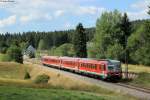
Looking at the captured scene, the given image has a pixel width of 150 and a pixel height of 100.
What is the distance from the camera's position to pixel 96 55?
118m

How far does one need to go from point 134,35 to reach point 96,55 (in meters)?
13.9

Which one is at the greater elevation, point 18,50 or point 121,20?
point 121,20

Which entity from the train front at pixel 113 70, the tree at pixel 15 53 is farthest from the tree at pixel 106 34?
the train front at pixel 113 70

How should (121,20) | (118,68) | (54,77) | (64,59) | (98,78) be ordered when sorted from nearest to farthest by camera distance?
(118,68)
(98,78)
(54,77)
(64,59)
(121,20)

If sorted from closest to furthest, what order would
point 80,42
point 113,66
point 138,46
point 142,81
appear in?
point 142,81
point 113,66
point 80,42
point 138,46

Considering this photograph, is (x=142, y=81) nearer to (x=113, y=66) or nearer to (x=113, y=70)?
(x=113, y=70)

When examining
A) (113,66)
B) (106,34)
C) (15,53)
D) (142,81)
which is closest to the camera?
(142,81)

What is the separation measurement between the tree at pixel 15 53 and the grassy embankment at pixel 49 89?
30155 mm

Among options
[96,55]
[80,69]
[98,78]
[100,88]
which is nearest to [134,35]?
[96,55]

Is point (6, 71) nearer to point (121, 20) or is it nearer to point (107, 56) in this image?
point (107, 56)

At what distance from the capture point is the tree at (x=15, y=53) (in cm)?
13425

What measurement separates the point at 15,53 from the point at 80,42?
971 inches

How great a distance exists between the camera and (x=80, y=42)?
122 m

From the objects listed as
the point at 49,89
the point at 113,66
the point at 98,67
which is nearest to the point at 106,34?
the point at 98,67
